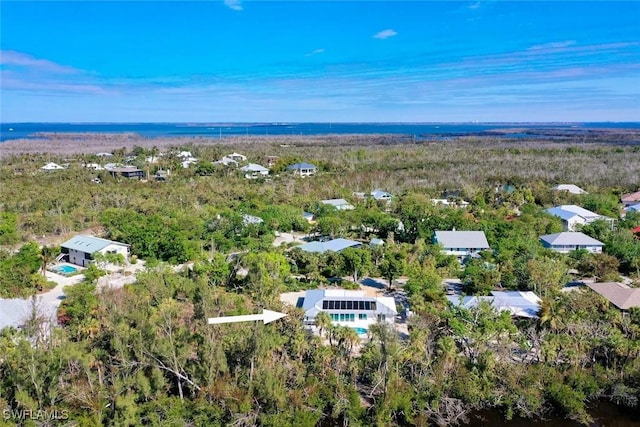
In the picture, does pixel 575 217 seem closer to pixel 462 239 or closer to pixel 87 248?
pixel 462 239

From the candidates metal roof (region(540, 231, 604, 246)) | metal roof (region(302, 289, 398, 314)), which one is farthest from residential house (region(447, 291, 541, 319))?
metal roof (region(540, 231, 604, 246))

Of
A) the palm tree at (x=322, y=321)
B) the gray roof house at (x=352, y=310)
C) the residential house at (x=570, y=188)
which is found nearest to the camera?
the palm tree at (x=322, y=321)

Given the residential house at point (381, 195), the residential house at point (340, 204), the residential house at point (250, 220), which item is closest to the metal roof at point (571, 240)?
the residential house at point (340, 204)

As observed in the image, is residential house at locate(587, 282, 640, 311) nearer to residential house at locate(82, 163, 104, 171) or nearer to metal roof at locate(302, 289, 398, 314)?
metal roof at locate(302, 289, 398, 314)

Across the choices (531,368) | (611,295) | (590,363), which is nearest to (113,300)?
(531,368)

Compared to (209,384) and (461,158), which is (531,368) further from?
(461,158)

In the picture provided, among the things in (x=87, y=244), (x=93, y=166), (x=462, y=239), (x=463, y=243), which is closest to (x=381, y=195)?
(x=462, y=239)

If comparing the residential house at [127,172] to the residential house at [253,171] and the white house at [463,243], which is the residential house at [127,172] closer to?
the residential house at [253,171]

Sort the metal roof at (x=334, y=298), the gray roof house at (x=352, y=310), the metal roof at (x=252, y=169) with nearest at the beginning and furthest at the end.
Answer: the gray roof house at (x=352, y=310) < the metal roof at (x=334, y=298) < the metal roof at (x=252, y=169)
